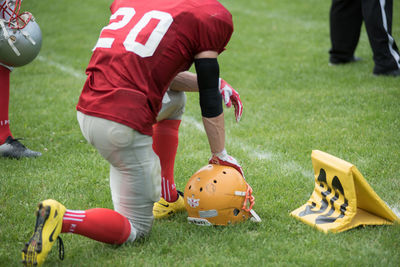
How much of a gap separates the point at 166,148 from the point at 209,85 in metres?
0.80

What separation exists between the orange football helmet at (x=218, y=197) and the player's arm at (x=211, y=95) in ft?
0.75

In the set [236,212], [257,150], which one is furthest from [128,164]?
[257,150]

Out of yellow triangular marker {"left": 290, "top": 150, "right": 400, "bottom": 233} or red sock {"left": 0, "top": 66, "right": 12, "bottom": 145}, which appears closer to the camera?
yellow triangular marker {"left": 290, "top": 150, "right": 400, "bottom": 233}

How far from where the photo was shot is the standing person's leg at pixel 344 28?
6793mm

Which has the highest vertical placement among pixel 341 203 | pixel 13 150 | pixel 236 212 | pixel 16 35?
pixel 16 35

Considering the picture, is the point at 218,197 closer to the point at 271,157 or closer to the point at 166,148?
the point at 166,148

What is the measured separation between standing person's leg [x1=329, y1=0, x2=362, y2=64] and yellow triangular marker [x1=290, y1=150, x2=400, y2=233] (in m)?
4.19

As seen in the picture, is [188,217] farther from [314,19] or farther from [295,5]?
[295,5]

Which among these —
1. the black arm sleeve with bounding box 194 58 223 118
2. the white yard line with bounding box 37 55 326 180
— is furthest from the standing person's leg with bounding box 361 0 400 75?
the black arm sleeve with bounding box 194 58 223 118

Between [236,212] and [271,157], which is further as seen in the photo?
[271,157]

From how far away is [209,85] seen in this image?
8.86 ft

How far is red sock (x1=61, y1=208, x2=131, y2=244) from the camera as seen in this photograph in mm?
2543

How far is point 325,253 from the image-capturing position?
8.77 ft

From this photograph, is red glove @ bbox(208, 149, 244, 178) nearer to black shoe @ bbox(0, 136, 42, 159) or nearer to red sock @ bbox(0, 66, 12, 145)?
black shoe @ bbox(0, 136, 42, 159)
